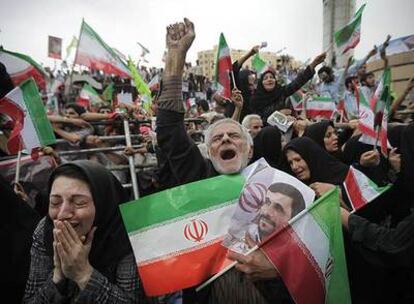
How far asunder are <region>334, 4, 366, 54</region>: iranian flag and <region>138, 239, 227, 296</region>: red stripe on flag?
5.32 metres

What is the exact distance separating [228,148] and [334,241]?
1.01 m

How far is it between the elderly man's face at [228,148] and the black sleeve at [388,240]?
77 cm

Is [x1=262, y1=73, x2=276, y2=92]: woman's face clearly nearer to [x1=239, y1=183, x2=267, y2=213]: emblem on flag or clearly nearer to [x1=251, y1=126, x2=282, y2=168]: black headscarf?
[x1=251, y1=126, x2=282, y2=168]: black headscarf

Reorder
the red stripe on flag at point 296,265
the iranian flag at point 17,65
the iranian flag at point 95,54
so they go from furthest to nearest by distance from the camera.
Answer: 1. the iranian flag at point 95,54
2. the iranian flag at point 17,65
3. the red stripe on flag at point 296,265

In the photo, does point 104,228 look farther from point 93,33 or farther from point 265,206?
point 93,33

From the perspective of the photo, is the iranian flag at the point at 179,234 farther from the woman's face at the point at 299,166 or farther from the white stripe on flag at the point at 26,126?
the white stripe on flag at the point at 26,126

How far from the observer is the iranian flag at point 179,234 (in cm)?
170

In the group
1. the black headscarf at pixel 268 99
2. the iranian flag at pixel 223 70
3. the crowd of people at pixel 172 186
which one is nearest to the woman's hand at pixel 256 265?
the crowd of people at pixel 172 186

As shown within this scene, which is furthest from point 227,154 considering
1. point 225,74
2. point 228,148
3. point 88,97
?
point 88,97

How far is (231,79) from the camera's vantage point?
4.96 meters

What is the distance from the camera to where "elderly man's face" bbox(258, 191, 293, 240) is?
167cm

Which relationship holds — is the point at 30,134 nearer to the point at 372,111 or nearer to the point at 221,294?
the point at 221,294

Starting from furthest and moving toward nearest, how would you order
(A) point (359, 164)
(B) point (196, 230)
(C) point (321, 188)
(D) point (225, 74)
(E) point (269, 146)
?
(D) point (225, 74) < (E) point (269, 146) < (A) point (359, 164) < (C) point (321, 188) < (B) point (196, 230)

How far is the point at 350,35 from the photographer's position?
6.13m
